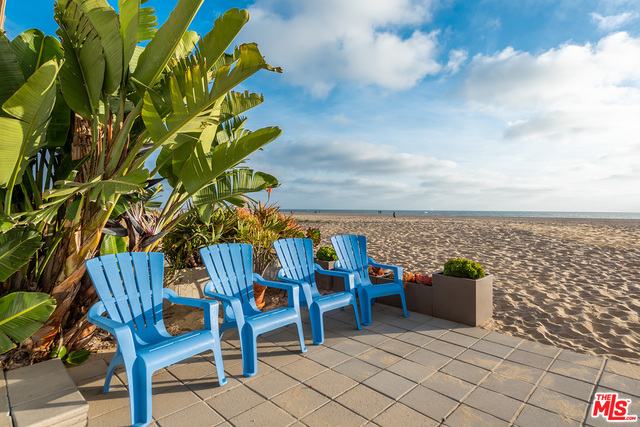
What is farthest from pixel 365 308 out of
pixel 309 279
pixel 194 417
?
pixel 194 417

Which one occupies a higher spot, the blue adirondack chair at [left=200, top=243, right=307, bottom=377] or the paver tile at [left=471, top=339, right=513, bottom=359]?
the blue adirondack chair at [left=200, top=243, right=307, bottom=377]

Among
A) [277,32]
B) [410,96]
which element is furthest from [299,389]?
[410,96]

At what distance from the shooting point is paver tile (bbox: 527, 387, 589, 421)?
2.06m

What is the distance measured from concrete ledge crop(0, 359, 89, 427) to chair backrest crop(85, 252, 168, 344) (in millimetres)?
492

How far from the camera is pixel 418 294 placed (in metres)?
4.20

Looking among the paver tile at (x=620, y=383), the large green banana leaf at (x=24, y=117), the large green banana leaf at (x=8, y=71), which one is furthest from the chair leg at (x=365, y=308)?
the large green banana leaf at (x=8, y=71)

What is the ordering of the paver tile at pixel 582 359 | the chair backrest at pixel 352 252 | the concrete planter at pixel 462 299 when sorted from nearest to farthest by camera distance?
the paver tile at pixel 582 359
the concrete planter at pixel 462 299
the chair backrest at pixel 352 252

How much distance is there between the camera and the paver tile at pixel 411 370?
2.54m

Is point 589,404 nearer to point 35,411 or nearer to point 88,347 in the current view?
point 35,411

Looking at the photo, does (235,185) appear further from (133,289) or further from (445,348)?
(445,348)

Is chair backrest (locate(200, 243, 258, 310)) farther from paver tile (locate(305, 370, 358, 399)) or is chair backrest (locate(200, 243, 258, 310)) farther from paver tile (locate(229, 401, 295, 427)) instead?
paver tile (locate(229, 401, 295, 427))

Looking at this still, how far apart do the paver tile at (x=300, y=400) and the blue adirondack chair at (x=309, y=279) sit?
90 centimetres

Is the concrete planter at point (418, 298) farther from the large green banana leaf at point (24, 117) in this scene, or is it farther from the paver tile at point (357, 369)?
the large green banana leaf at point (24, 117)

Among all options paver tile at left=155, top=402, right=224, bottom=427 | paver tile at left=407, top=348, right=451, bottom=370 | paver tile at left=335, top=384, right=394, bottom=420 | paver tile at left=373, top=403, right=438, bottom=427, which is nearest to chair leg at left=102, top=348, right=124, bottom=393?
paver tile at left=155, top=402, right=224, bottom=427
